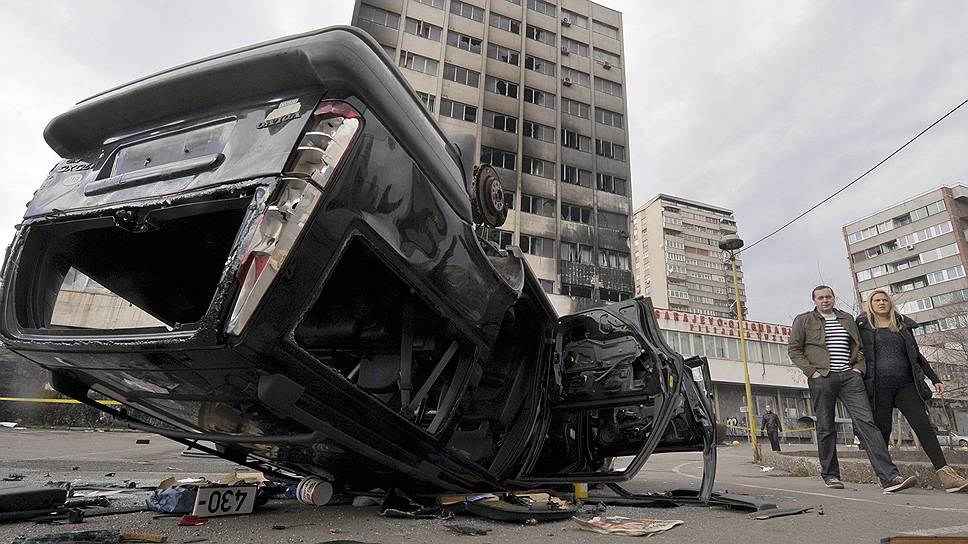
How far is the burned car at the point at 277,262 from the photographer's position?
4.71 ft

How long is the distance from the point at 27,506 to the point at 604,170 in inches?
1383

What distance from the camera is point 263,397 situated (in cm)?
149

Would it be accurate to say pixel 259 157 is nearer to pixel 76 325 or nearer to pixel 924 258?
pixel 76 325

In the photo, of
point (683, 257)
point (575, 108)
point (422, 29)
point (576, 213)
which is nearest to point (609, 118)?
point (575, 108)

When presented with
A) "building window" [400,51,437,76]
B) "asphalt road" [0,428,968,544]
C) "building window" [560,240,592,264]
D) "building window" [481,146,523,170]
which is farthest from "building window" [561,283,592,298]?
"asphalt road" [0,428,968,544]

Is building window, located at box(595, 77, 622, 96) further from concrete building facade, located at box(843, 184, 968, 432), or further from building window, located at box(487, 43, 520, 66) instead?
concrete building facade, located at box(843, 184, 968, 432)

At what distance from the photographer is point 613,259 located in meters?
31.7

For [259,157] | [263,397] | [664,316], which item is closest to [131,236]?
[259,157]

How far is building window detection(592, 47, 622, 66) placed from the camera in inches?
1513

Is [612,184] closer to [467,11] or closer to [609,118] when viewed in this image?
[609,118]

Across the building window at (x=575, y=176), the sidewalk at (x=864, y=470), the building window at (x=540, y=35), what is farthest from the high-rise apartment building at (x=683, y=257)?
the sidewalk at (x=864, y=470)

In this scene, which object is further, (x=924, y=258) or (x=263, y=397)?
(x=924, y=258)

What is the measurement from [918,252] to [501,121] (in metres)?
51.9

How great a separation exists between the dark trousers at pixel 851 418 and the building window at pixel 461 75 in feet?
103
